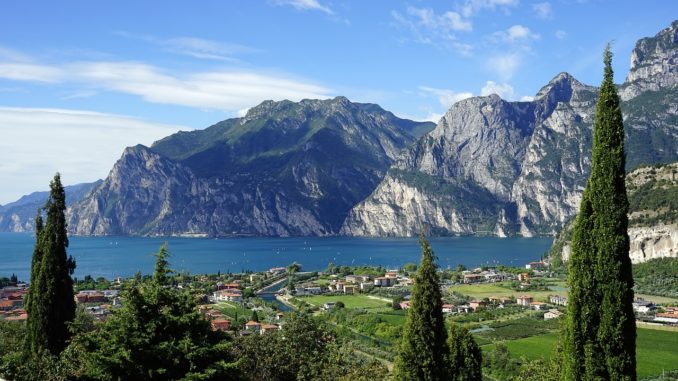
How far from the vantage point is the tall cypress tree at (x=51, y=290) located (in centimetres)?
1747

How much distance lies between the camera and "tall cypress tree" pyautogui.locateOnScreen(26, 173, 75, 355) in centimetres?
1747

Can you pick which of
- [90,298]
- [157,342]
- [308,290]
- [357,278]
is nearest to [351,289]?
[308,290]

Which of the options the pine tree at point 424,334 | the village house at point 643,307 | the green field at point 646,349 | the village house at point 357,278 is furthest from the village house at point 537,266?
the pine tree at point 424,334

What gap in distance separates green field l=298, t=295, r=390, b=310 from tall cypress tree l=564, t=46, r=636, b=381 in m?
64.3

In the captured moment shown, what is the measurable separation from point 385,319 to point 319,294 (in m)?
28.8

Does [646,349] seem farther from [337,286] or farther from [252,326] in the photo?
[337,286]

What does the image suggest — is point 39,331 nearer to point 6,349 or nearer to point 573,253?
point 6,349

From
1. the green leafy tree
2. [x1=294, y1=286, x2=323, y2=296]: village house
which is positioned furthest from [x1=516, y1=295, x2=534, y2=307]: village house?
the green leafy tree

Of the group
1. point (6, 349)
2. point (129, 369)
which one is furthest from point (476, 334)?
point (129, 369)

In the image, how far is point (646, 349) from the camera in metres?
46.9

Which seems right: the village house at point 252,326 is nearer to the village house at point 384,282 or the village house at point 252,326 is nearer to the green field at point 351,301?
the green field at point 351,301

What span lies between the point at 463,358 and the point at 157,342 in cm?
Answer: 1524

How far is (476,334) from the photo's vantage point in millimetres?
55156

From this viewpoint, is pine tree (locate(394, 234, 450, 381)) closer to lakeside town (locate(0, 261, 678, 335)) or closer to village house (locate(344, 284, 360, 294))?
lakeside town (locate(0, 261, 678, 335))
